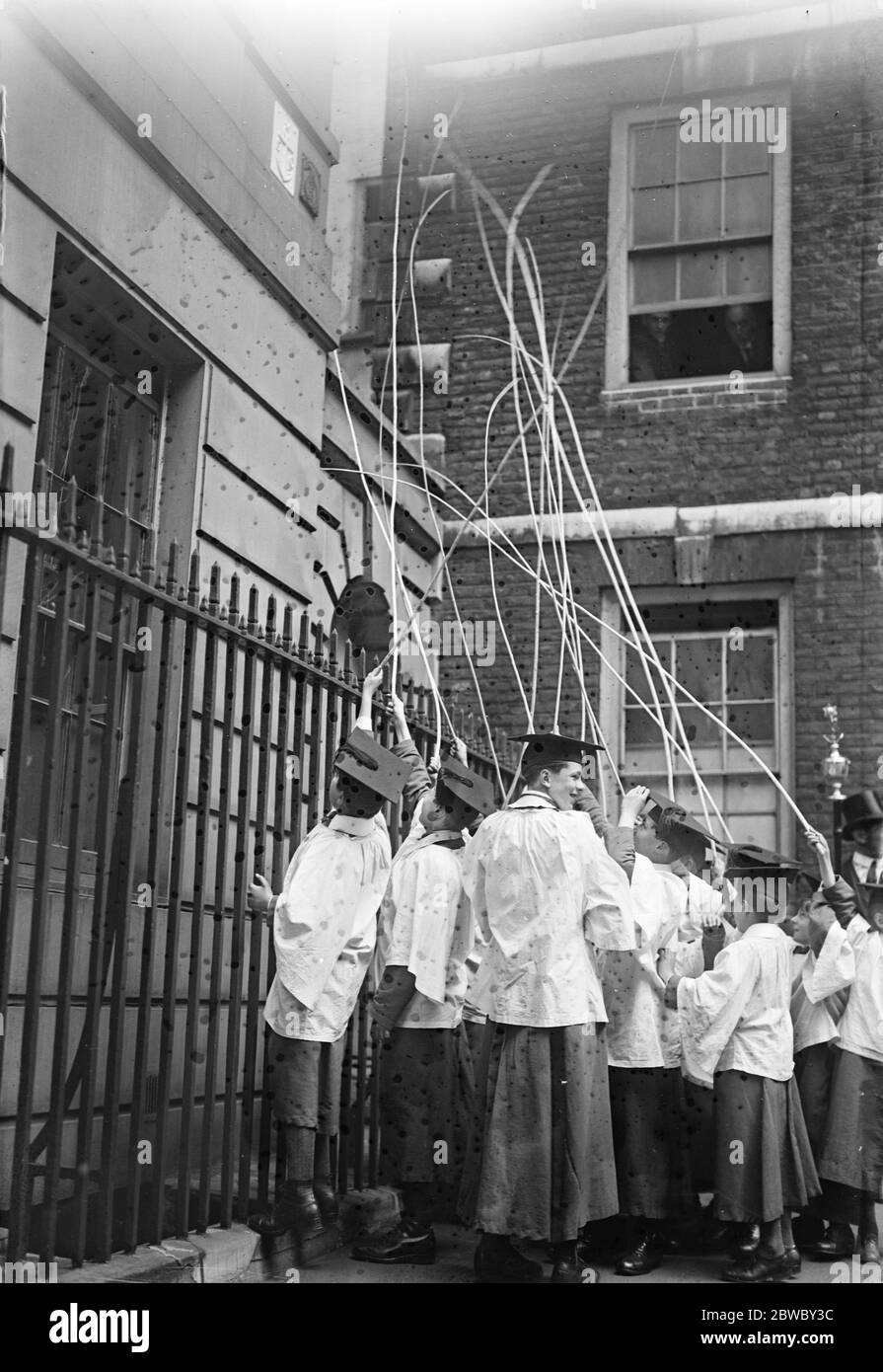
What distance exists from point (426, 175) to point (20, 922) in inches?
306

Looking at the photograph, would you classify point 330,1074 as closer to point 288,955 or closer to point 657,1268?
point 288,955

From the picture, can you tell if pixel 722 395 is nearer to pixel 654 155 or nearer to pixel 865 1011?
pixel 654 155

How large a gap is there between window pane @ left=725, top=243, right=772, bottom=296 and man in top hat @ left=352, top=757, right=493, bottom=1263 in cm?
601

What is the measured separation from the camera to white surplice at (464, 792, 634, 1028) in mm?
4871

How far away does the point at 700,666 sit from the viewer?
985 centimetres

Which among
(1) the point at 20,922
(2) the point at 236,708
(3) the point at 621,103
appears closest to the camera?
(1) the point at 20,922

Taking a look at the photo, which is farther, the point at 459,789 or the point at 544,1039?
the point at 459,789

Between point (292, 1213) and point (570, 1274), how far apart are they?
0.96 m

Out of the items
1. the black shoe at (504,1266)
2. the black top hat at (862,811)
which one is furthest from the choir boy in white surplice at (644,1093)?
Answer: the black top hat at (862,811)

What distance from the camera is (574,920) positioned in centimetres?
493

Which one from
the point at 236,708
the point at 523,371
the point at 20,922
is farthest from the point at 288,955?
the point at 523,371

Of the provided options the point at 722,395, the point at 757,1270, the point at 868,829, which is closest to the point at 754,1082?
the point at 757,1270

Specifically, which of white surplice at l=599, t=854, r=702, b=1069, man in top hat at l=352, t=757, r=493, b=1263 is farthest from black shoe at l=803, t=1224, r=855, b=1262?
man in top hat at l=352, t=757, r=493, b=1263

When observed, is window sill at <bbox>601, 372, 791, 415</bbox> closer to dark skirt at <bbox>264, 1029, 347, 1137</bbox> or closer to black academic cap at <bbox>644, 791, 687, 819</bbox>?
black academic cap at <bbox>644, 791, 687, 819</bbox>
